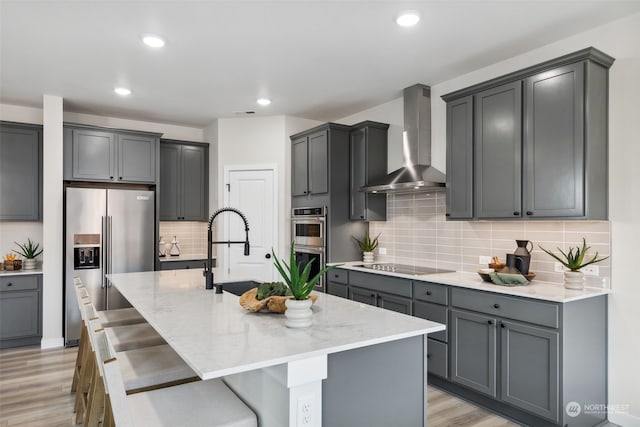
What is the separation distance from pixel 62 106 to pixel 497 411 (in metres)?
5.24

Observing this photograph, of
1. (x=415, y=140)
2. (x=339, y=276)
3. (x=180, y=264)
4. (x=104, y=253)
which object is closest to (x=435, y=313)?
(x=339, y=276)

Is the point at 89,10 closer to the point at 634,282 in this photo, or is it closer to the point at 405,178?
the point at 405,178

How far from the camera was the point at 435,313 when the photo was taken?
3.37 metres

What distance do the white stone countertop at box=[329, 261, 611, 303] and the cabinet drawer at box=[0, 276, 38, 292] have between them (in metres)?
3.81

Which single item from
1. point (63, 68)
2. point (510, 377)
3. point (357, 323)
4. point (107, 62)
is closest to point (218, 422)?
point (357, 323)

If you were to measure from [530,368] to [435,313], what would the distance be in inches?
31.8

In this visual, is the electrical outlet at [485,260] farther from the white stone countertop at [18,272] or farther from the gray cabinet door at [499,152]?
the white stone countertop at [18,272]

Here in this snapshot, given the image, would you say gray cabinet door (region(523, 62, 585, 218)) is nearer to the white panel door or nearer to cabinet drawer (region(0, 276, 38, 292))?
the white panel door

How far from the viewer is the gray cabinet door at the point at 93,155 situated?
15.7 ft

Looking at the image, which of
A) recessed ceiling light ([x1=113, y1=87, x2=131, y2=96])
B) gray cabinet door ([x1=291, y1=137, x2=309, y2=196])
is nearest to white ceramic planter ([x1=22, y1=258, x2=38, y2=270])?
recessed ceiling light ([x1=113, y1=87, x2=131, y2=96])

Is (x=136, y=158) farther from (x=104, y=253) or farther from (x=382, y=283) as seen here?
(x=382, y=283)

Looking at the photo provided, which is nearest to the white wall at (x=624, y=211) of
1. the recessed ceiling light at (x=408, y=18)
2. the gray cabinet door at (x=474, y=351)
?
the gray cabinet door at (x=474, y=351)

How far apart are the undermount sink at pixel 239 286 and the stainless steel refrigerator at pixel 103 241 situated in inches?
85.0

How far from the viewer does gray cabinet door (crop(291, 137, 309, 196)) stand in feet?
16.7
